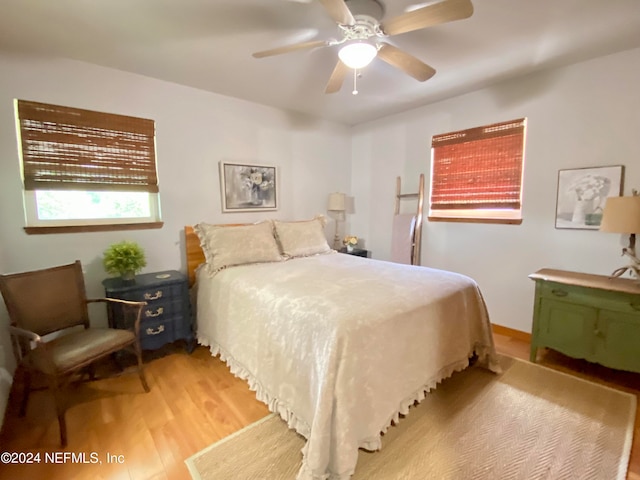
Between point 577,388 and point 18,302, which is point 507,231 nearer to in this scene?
point 577,388

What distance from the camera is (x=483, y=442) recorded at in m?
1.67

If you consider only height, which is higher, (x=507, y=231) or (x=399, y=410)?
(x=507, y=231)

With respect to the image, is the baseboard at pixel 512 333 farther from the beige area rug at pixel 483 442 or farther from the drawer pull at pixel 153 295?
the drawer pull at pixel 153 295

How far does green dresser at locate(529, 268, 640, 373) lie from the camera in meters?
2.12

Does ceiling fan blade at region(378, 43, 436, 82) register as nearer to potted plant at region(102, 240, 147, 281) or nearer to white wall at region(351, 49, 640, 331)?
white wall at region(351, 49, 640, 331)

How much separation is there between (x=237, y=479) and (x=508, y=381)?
2029 mm

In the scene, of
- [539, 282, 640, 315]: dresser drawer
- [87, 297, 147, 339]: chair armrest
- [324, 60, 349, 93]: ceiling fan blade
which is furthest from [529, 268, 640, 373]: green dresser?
[87, 297, 147, 339]: chair armrest

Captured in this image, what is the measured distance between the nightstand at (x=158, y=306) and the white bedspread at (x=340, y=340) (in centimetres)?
21

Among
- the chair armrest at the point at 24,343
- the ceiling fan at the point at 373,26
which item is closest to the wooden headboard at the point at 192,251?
the chair armrest at the point at 24,343

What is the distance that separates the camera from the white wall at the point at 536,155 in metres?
2.39

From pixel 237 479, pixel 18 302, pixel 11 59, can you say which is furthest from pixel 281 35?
→ pixel 237 479

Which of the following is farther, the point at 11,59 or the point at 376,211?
the point at 376,211

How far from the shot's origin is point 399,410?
68.1 inches

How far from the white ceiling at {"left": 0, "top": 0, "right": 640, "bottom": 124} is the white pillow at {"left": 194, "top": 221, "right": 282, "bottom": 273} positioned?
1419 mm
